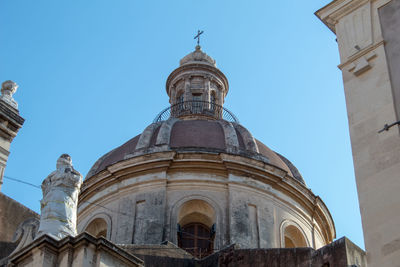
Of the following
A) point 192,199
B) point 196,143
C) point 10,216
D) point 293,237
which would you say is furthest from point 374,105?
point 293,237

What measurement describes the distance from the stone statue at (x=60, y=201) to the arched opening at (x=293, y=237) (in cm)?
1294

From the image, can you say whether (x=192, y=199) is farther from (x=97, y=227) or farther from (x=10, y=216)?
(x=10, y=216)

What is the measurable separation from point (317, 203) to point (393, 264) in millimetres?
19167

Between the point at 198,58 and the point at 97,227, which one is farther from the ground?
the point at 198,58

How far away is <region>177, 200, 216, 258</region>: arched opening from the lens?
989 inches

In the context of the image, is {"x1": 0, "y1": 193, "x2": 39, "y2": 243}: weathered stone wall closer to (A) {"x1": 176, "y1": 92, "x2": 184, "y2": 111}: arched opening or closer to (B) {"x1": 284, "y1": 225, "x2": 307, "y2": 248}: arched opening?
(B) {"x1": 284, "y1": 225, "x2": 307, "y2": 248}: arched opening

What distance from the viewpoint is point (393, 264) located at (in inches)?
327

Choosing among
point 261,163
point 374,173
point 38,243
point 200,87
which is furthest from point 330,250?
point 200,87

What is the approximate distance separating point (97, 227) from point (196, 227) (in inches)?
135

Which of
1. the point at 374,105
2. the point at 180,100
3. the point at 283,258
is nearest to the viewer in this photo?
the point at 374,105

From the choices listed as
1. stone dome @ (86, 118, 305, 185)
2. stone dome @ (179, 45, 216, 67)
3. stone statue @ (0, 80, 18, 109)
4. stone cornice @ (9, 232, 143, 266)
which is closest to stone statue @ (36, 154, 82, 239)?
stone cornice @ (9, 232, 143, 266)

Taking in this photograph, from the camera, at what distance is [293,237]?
26812mm

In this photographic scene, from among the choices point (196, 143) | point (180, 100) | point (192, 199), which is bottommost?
point (192, 199)

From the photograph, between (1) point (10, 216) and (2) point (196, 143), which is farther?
(2) point (196, 143)
